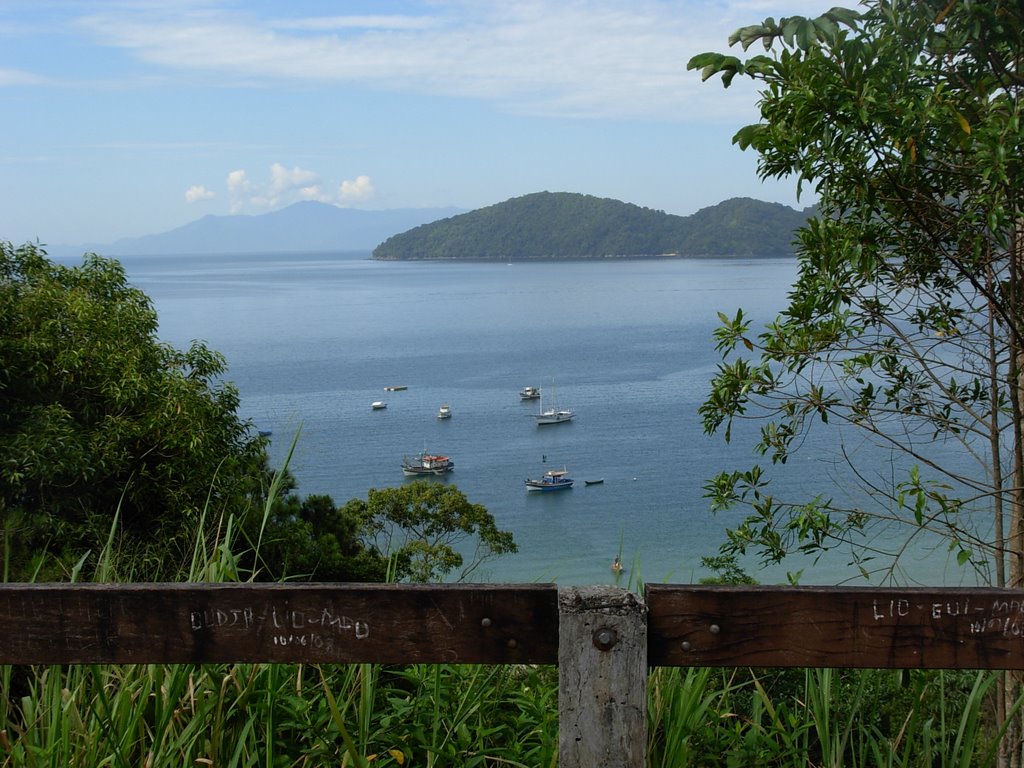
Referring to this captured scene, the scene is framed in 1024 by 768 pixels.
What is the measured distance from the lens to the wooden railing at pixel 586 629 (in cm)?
156

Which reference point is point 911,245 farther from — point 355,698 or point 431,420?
point 431,420

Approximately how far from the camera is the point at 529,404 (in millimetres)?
53000

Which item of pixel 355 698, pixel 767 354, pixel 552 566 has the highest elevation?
pixel 767 354

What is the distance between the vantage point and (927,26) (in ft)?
9.23

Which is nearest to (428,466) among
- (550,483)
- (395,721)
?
(550,483)

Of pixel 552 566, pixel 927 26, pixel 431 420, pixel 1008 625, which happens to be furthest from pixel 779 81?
pixel 431 420

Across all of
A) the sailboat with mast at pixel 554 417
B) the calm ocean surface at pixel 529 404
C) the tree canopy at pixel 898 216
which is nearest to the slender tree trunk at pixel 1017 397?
the tree canopy at pixel 898 216

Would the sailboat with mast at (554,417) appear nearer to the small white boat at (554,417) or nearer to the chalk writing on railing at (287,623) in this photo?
the small white boat at (554,417)

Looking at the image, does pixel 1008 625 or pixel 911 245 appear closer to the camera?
pixel 1008 625

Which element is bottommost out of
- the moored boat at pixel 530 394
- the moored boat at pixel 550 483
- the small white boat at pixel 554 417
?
the moored boat at pixel 550 483

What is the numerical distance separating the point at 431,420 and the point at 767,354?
46.1m

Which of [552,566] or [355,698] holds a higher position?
[355,698]

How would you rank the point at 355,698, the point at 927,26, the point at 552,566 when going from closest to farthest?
1. the point at 355,698
2. the point at 927,26
3. the point at 552,566

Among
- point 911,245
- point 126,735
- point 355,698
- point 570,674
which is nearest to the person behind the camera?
point 570,674
